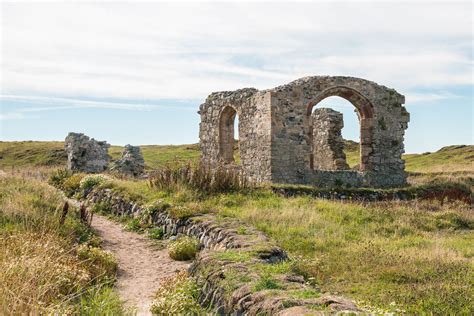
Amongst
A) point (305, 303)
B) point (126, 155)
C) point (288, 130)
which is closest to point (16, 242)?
point (305, 303)

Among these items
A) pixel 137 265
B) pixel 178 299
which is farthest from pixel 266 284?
pixel 137 265

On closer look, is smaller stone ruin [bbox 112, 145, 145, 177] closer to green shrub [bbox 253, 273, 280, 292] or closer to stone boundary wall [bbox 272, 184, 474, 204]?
stone boundary wall [bbox 272, 184, 474, 204]

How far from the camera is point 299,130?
774 inches

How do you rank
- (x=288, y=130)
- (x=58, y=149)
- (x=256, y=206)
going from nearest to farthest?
(x=256, y=206) < (x=288, y=130) < (x=58, y=149)

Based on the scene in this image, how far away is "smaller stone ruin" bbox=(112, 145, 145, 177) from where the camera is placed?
23953mm

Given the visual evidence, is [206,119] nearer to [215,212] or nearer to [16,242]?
[215,212]

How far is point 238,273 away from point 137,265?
377 centimetres

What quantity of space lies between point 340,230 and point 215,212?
2928 millimetres

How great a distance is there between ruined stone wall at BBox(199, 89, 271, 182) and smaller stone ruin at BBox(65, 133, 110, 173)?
5534mm

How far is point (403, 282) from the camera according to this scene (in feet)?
23.5

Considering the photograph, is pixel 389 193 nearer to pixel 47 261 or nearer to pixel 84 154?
pixel 84 154

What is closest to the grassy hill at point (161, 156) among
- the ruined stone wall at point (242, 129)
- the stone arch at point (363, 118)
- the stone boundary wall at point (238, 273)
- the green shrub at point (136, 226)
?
the ruined stone wall at point (242, 129)

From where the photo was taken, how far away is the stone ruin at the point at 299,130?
1944 centimetres

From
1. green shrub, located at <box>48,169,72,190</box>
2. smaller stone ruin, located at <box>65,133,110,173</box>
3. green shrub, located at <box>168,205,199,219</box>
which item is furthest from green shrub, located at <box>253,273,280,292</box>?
smaller stone ruin, located at <box>65,133,110,173</box>
